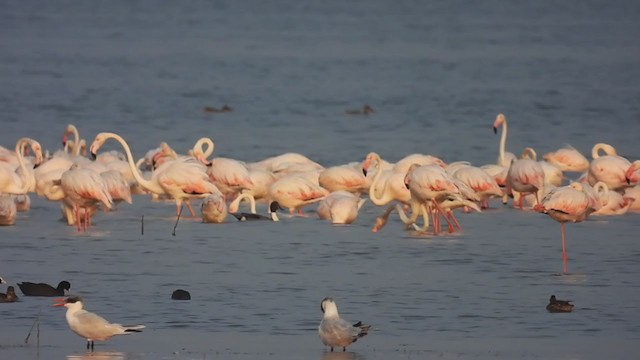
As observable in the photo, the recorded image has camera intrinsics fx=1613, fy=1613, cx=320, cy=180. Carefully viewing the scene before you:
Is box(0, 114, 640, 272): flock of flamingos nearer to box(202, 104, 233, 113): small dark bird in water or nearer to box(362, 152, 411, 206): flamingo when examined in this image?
box(362, 152, 411, 206): flamingo

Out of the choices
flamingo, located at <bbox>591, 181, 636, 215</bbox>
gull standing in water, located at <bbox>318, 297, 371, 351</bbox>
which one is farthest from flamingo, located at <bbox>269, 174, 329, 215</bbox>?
gull standing in water, located at <bbox>318, 297, 371, 351</bbox>

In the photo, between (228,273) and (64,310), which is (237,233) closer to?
(228,273)

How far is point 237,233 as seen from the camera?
1405cm

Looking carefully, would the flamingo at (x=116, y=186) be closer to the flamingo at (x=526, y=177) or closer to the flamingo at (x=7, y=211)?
the flamingo at (x=7, y=211)

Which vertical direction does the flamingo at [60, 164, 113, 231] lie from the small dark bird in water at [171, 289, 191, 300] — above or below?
above

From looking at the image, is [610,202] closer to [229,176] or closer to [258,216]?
[258,216]

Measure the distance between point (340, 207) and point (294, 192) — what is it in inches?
33.6

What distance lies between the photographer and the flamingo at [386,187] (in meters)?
15.0

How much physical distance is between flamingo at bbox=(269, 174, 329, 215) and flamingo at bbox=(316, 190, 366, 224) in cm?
35

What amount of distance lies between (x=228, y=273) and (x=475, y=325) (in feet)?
8.18

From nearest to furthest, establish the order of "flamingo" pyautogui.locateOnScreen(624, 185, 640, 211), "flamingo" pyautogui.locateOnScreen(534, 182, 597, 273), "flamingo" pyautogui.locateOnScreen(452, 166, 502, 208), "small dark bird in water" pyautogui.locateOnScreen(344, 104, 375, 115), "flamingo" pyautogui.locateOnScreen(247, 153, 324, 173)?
"flamingo" pyautogui.locateOnScreen(534, 182, 597, 273)
"flamingo" pyautogui.locateOnScreen(452, 166, 502, 208)
"flamingo" pyautogui.locateOnScreen(624, 185, 640, 211)
"flamingo" pyautogui.locateOnScreen(247, 153, 324, 173)
"small dark bird in water" pyautogui.locateOnScreen(344, 104, 375, 115)

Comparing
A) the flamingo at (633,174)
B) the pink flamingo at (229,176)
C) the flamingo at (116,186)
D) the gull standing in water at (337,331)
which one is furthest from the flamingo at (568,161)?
the gull standing in water at (337,331)

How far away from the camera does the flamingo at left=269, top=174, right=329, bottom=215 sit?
15297mm

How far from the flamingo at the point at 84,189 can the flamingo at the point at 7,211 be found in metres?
0.47
